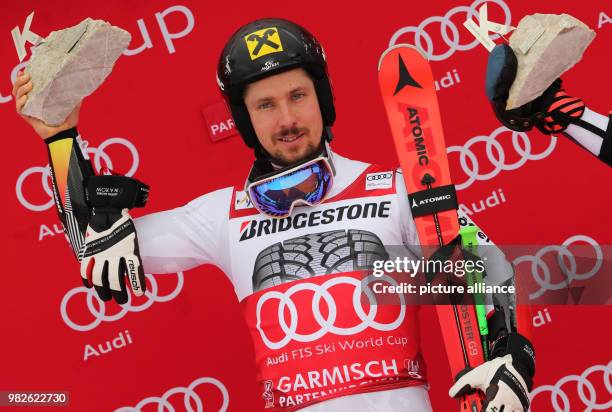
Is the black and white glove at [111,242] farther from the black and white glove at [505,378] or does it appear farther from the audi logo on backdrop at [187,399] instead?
the black and white glove at [505,378]

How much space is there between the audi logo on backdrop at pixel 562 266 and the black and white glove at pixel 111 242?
129 cm

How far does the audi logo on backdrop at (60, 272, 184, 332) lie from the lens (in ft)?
14.5

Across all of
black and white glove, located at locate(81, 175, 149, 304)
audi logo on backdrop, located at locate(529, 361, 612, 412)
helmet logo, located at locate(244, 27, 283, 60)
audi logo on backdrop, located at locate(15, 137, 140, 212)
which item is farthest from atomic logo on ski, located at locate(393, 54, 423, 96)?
audi logo on backdrop, located at locate(529, 361, 612, 412)

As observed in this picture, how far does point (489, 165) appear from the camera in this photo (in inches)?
172

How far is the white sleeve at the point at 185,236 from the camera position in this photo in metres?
3.79

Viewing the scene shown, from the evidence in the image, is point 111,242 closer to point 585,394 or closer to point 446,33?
point 446,33

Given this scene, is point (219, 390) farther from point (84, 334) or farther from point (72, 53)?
point (72, 53)

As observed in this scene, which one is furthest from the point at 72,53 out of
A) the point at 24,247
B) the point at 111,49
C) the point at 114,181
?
the point at 24,247

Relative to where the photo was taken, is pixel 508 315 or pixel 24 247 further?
pixel 24 247

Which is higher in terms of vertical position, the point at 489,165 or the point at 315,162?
the point at 315,162

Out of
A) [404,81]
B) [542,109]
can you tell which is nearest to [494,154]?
[404,81]

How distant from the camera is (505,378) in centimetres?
335

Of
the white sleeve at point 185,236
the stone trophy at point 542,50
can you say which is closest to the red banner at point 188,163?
the white sleeve at point 185,236

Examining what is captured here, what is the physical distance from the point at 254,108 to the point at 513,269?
0.83m
